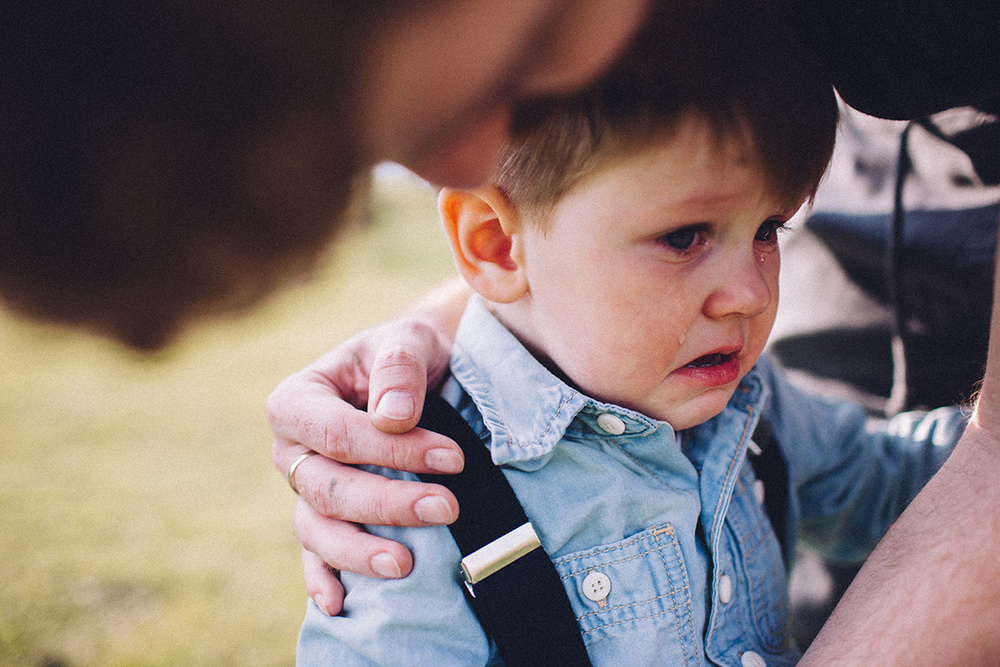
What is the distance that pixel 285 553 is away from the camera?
9.36 ft

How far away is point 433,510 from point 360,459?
16cm

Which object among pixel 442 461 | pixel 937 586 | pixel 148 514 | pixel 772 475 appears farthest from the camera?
pixel 148 514

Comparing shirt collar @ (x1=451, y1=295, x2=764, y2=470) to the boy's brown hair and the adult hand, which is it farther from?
the boy's brown hair

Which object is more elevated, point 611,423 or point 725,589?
point 611,423

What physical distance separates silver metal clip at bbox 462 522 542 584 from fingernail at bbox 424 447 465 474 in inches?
4.8

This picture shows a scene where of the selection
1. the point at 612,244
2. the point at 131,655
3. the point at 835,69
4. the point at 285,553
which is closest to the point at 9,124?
the point at 612,244

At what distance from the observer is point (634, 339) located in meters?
1.02

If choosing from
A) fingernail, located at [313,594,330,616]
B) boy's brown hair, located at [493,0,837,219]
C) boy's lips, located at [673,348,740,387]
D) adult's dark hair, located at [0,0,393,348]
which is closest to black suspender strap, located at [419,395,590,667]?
fingernail, located at [313,594,330,616]

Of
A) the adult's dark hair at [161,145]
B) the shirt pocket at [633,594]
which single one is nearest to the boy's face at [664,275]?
the shirt pocket at [633,594]

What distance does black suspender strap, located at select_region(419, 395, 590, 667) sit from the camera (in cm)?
94

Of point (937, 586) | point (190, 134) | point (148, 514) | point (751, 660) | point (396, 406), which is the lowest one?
point (148, 514)

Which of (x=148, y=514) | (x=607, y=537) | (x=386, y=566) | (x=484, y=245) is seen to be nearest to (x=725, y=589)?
(x=607, y=537)

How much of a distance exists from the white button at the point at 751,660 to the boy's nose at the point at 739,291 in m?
0.57

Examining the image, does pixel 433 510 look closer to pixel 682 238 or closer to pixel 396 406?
pixel 396 406
